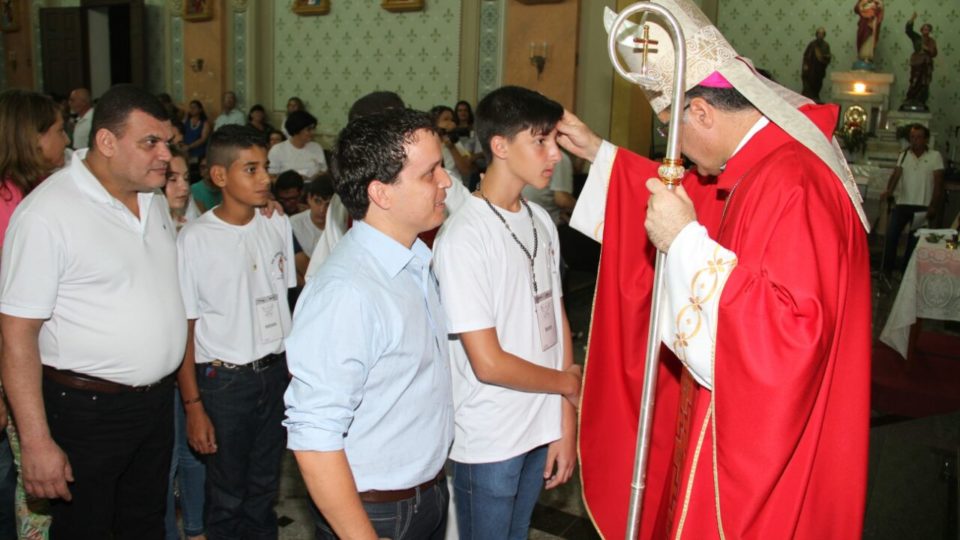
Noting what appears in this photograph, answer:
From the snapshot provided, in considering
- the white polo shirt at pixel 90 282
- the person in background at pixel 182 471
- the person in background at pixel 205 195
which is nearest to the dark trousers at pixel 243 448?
the person in background at pixel 182 471

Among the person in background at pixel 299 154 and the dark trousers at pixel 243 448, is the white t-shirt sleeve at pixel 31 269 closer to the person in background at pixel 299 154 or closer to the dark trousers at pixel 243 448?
the dark trousers at pixel 243 448

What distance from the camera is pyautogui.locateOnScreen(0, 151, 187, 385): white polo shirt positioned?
209 centimetres

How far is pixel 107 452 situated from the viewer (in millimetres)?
2295

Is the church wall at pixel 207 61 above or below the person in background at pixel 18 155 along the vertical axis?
above

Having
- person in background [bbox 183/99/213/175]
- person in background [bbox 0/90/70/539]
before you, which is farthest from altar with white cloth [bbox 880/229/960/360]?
person in background [bbox 183/99/213/175]

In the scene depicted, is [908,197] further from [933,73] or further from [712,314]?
[712,314]

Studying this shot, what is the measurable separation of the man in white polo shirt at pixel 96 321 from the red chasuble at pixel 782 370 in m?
1.53

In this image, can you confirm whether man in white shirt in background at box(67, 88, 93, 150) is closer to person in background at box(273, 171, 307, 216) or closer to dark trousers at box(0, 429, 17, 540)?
person in background at box(273, 171, 307, 216)

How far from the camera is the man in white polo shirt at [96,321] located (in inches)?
82.2

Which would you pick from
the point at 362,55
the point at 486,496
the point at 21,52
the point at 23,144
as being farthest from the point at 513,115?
the point at 21,52

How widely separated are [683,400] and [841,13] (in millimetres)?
11299

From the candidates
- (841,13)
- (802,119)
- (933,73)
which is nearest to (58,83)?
(841,13)

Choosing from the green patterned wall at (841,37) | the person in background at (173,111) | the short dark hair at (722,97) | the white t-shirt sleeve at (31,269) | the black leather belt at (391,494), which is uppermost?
the green patterned wall at (841,37)

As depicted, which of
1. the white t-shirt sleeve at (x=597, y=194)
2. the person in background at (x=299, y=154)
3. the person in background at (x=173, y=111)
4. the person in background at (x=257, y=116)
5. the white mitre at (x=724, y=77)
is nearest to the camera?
the white mitre at (x=724, y=77)
